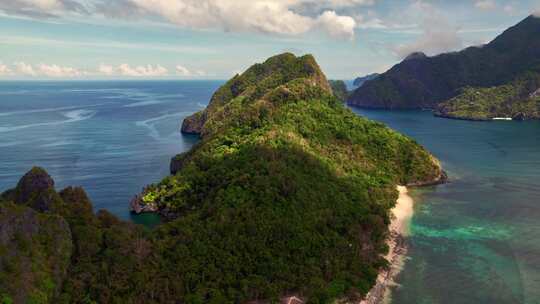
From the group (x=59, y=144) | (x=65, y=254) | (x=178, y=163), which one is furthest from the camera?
(x=59, y=144)

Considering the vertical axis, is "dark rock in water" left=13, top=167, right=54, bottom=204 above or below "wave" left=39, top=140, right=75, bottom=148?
above

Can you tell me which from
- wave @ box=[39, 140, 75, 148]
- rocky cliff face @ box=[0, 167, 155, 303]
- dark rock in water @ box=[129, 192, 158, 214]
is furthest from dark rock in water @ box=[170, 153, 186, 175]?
wave @ box=[39, 140, 75, 148]

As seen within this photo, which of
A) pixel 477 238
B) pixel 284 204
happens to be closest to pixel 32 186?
pixel 284 204

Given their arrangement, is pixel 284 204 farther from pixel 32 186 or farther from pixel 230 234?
pixel 32 186

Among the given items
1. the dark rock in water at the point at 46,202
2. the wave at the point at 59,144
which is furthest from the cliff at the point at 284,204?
the wave at the point at 59,144

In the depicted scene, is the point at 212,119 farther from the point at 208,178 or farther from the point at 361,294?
the point at 361,294

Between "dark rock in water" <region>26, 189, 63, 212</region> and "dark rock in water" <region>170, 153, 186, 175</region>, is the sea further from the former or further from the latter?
"dark rock in water" <region>26, 189, 63, 212</region>

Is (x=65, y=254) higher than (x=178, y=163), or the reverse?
(x=65, y=254)
